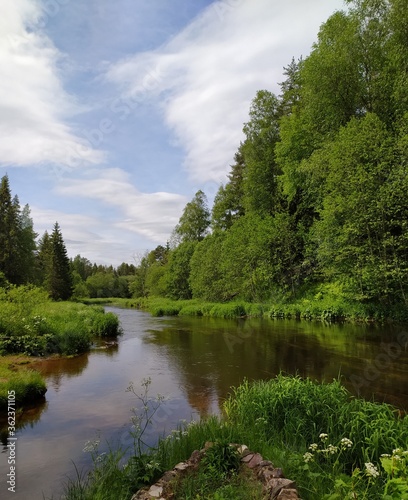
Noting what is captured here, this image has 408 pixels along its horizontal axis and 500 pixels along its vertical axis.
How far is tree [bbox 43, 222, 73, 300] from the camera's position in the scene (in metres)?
56.1

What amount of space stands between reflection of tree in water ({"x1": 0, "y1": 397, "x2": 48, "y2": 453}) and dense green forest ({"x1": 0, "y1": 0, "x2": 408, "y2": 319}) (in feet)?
60.0

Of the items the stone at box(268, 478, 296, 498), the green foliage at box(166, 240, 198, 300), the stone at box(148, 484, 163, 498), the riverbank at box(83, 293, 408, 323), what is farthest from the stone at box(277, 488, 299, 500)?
the green foliage at box(166, 240, 198, 300)

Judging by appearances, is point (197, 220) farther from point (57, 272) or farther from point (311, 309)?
point (311, 309)

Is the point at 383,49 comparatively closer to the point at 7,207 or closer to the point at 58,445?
the point at 58,445

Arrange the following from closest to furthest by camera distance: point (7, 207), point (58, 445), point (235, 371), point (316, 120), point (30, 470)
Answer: point (30, 470) → point (58, 445) → point (235, 371) → point (316, 120) → point (7, 207)

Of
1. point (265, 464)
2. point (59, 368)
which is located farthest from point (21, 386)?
point (265, 464)

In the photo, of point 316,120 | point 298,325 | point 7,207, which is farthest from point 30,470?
point 7,207

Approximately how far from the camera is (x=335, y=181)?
22266 mm

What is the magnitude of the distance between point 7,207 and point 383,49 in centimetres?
4863

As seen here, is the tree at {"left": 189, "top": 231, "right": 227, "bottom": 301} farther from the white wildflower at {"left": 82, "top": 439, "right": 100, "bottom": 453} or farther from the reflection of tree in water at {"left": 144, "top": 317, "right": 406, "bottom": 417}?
the white wildflower at {"left": 82, "top": 439, "right": 100, "bottom": 453}

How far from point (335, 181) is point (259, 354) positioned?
13.1 m

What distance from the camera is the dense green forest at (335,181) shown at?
816 inches

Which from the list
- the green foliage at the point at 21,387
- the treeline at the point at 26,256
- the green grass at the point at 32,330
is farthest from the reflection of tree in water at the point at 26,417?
the treeline at the point at 26,256

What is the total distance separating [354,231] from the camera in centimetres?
2111
